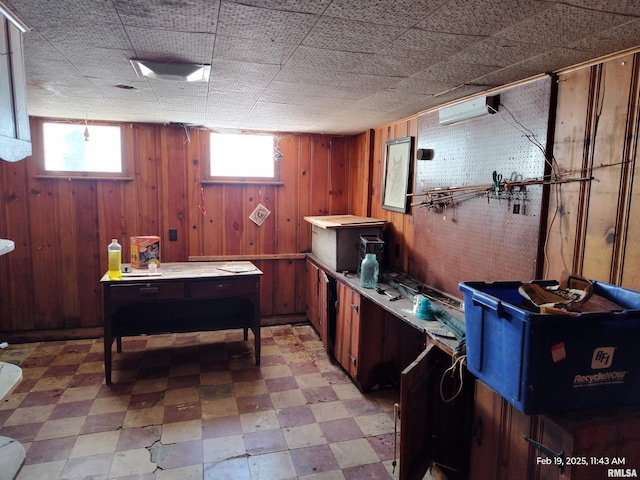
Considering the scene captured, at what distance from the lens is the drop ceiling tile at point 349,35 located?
1505 mm

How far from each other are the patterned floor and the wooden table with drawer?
276mm

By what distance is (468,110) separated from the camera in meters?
2.54

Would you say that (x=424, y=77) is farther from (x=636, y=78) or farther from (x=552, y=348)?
(x=552, y=348)

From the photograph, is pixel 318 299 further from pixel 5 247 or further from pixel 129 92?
pixel 5 247

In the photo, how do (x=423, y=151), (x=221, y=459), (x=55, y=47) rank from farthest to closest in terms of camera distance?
(x=423, y=151), (x=221, y=459), (x=55, y=47)

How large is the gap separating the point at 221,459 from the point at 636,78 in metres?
2.64

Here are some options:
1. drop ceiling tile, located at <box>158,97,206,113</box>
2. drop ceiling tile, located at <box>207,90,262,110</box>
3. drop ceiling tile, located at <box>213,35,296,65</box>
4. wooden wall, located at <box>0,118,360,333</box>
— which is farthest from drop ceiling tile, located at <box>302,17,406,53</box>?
wooden wall, located at <box>0,118,360,333</box>

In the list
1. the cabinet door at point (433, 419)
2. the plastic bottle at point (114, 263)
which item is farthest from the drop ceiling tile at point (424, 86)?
the plastic bottle at point (114, 263)

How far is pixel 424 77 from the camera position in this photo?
7.16ft

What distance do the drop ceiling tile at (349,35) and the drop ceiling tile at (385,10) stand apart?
0.16ft

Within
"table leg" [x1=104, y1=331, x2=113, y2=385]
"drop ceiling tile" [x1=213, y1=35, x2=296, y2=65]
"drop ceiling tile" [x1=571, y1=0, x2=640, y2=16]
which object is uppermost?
"drop ceiling tile" [x1=213, y1=35, x2=296, y2=65]

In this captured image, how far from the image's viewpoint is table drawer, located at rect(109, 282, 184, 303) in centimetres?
317

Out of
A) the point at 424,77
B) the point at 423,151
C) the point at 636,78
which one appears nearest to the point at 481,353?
the point at 636,78

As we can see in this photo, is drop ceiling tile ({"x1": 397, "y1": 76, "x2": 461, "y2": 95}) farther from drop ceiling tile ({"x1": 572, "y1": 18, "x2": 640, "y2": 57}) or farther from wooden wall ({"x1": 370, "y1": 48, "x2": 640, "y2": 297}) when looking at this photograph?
drop ceiling tile ({"x1": 572, "y1": 18, "x2": 640, "y2": 57})
